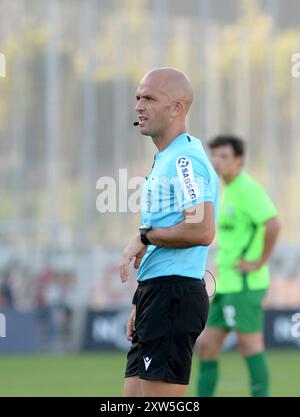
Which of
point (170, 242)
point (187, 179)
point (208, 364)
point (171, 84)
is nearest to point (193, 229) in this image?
point (170, 242)

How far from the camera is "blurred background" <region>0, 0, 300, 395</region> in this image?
2155 cm

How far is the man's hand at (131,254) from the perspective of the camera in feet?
20.5

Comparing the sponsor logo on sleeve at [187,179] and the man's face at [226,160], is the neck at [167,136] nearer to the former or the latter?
the sponsor logo on sleeve at [187,179]

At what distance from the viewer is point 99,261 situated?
22359 mm

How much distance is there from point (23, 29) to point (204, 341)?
1447cm

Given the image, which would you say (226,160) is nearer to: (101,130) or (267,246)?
(267,246)

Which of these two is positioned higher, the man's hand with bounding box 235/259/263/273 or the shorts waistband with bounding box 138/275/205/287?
the shorts waistband with bounding box 138/275/205/287

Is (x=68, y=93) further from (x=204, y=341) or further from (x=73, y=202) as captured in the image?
(x=204, y=341)

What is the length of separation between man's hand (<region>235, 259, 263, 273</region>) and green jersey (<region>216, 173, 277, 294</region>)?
49mm

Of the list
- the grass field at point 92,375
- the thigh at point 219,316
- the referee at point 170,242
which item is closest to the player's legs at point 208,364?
the thigh at point 219,316

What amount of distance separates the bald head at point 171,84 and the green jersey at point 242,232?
4.85 metres

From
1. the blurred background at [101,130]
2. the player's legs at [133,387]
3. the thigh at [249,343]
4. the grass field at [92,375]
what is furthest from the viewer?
the blurred background at [101,130]

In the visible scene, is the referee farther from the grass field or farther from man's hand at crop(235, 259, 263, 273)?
the grass field

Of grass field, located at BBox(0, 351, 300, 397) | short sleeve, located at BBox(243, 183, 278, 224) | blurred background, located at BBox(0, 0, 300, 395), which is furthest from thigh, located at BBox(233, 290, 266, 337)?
blurred background, located at BBox(0, 0, 300, 395)
